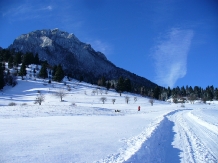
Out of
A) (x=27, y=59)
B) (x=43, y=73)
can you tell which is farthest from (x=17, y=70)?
(x=27, y=59)

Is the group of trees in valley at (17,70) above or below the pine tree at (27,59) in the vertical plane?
below

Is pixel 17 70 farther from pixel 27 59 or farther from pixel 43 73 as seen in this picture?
pixel 27 59

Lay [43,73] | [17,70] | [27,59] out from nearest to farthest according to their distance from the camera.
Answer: [17,70], [43,73], [27,59]

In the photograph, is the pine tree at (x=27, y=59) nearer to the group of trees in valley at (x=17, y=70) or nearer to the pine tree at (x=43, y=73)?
the group of trees in valley at (x=17, y=70)

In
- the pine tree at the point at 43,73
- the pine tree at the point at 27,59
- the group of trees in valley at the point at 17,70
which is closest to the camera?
the group of trees in valley at the point at 17,70

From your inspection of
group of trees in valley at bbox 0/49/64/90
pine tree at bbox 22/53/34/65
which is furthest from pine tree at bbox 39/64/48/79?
pine tree at bbox 22/53/34/65

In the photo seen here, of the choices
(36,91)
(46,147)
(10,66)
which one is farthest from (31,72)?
(46,147)

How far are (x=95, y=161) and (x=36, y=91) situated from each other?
77535 millimetres

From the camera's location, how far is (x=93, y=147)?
28.0 ft

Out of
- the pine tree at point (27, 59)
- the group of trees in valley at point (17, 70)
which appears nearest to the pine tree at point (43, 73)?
the group of trees in valley at point (17, 70)

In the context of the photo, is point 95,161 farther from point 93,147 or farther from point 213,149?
point 213,149

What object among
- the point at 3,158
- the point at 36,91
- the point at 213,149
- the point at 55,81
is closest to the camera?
the point at 3,158

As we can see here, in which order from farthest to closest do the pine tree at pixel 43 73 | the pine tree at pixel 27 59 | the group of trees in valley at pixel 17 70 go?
1. the pine tree at pixel 27 59
2. the pine tree at pixel 43 73
3. the group of trees in valley at pixel 17 70

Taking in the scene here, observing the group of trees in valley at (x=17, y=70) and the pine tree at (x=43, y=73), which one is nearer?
the group of trees in valley at (x=17, y=70)
